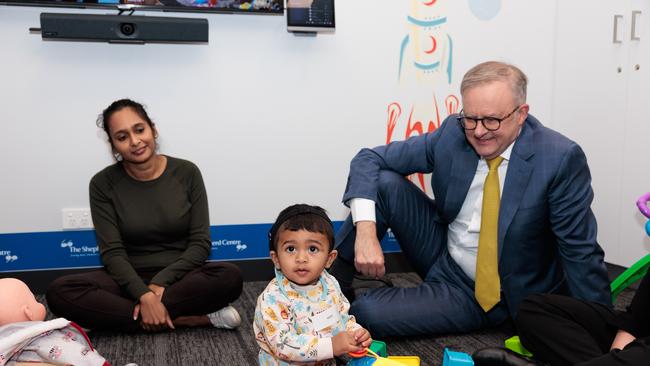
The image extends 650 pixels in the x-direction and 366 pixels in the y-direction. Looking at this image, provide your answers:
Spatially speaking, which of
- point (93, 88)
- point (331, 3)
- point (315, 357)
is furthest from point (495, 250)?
point (93, 88)

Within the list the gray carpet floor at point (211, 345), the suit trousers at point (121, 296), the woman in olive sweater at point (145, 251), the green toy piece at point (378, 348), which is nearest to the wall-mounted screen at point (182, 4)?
the woman in olive sweater at point (145, 251)

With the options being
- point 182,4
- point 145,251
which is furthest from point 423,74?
point 145,251

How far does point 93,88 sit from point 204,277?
3.73ft

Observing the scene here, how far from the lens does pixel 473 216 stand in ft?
6.64

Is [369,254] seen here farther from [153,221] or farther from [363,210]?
[153,221]

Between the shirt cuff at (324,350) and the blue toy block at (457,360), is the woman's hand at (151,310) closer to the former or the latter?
the shirt cuff at (324,350)

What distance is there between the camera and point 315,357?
4.65 feet

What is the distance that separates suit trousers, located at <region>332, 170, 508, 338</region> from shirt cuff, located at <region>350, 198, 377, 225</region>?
0.36ft

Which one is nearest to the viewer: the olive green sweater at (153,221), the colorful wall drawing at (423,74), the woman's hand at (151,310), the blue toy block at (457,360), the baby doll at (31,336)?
the baby doll at (31,336)

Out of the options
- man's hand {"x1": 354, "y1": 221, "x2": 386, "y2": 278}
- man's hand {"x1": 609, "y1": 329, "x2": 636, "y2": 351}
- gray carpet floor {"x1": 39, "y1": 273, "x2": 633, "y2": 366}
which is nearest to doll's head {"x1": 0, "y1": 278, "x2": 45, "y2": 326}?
gray carpet floor {"x1": 39, "y1": 273, "x2": 633, "y2": 366}

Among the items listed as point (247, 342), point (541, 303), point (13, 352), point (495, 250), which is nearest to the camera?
point (13, 352)

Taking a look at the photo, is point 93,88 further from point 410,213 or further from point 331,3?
point 410,213

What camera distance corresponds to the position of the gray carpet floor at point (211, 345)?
1974 mm

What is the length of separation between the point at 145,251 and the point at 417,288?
3.51ft
